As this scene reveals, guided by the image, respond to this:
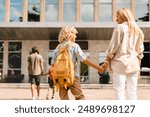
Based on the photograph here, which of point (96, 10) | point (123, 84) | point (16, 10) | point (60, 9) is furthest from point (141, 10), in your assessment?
point (123, 84)

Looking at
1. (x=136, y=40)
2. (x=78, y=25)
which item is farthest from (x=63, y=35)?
(x=78, y=25)

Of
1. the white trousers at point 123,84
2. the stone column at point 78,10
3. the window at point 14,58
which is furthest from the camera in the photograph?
the stone column at point 78,10

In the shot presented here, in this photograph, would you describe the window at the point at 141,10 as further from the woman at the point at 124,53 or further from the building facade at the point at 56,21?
the woman at the point at 124,53

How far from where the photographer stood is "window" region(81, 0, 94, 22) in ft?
110

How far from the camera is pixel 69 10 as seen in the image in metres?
34.0

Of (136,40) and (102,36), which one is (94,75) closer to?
(102,36)

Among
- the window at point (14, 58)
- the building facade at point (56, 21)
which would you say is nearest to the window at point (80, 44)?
the building facade at point (56, 21)

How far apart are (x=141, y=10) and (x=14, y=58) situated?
11.3 metres

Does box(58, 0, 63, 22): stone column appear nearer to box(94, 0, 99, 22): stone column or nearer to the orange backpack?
box(94, 0, 99, 22): stone column

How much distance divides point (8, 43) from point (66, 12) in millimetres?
5509

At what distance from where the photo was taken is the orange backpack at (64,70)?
17.8 ft

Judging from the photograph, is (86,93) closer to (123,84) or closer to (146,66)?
(123,84)

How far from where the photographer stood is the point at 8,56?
3353 centimetres

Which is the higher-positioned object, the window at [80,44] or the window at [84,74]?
the window at [80,44]
